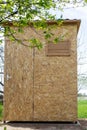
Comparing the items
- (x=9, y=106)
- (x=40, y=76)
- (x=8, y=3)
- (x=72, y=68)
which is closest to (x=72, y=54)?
(x=72, y=68)

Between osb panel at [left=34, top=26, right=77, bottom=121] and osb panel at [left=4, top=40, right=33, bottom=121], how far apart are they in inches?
7.7

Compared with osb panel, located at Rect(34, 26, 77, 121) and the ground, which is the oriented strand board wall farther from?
the ground

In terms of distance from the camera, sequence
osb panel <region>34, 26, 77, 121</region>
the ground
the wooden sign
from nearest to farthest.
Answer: the ground
osb panel <region>34, 26, 77, 121</region>
the wooden sign

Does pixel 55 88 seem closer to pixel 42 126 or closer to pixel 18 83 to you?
pixel 18 83

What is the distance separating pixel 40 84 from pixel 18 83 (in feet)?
2.02

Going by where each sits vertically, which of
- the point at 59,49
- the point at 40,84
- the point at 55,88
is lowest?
the point at 55,88

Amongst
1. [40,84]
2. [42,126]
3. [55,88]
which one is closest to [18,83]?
[40,84]

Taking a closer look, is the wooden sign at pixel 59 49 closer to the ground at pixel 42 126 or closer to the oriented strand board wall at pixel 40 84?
the oriented strand board wall at pixel 40 84

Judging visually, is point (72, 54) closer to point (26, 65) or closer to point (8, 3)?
point (26, 65)

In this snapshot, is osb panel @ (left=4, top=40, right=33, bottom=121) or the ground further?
osb panel @ (left=4, top=40, right=33, bottom=121)

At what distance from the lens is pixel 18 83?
898 cm

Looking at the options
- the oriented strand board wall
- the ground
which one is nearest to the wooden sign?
the oriented strand board wall

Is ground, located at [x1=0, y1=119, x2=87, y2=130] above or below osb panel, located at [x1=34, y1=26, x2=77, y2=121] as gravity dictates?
below

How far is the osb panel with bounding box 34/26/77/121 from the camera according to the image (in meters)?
8.82
